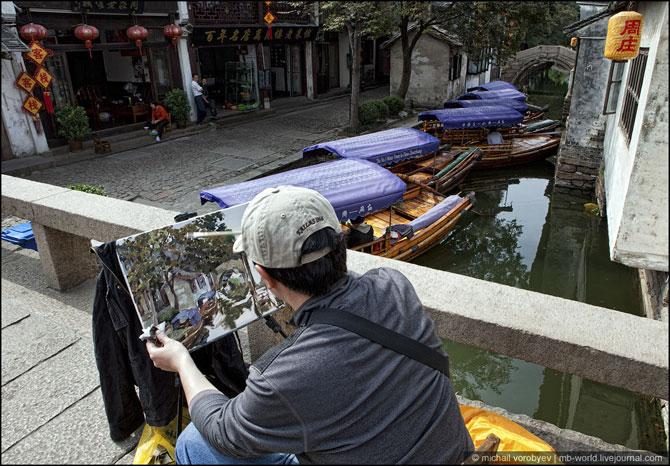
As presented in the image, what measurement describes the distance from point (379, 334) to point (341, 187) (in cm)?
572

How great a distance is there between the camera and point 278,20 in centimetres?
1672

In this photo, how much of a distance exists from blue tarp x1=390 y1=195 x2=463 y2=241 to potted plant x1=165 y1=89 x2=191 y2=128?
859cm

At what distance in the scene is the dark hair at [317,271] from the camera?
56.6 inches

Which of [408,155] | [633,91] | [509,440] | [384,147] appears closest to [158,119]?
[384,147]

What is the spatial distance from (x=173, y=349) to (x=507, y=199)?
12.0 meters

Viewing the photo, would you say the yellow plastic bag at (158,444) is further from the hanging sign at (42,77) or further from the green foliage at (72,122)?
the green foliage at (72,122)

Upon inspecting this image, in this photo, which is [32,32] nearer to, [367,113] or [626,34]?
[367,113]

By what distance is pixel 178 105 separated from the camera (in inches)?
548

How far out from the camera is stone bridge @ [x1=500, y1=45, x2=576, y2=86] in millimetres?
20984

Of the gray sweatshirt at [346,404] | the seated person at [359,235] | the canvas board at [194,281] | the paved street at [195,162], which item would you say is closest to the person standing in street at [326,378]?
the gray sweatshirt at [346,404]

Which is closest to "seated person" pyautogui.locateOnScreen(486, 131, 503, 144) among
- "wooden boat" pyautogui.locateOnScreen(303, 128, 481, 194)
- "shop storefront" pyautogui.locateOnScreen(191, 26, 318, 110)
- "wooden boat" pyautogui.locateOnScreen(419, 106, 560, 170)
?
"wooden boat" pyautogui.locateOnScreen(419, 106, 560, 170)

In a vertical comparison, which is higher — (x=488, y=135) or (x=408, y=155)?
(x=408, y=155)

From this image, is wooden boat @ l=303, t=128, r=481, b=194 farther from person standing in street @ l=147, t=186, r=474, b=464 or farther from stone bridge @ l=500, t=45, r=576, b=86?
stone bridge @ l=500, t=45, r=576, b=86

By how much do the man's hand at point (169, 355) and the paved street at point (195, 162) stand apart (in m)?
7.56
